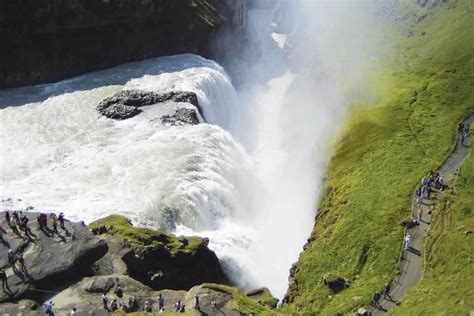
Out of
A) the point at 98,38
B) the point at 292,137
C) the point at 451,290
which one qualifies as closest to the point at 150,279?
the point at 451,290

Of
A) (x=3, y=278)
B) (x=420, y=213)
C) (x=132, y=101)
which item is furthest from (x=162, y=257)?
(x=132, y=101)

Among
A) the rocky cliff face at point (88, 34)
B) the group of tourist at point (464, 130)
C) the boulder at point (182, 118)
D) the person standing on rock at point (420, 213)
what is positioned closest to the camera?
the person standing on rock at point (420, 213)

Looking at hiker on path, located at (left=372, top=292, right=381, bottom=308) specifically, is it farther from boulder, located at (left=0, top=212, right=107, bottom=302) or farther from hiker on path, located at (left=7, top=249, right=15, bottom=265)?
hiker on path, located at (left=7, top=249, right=15, bottom=265)

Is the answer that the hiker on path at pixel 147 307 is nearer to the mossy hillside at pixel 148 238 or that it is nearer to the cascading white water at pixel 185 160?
the mossy hillside at pixel 148 238

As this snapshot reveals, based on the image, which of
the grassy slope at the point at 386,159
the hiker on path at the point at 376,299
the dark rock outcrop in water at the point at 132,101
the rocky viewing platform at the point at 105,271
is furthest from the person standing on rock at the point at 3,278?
the dark rock outcrop in water at the point at 132,101

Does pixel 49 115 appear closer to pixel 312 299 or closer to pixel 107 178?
pixel 107 178

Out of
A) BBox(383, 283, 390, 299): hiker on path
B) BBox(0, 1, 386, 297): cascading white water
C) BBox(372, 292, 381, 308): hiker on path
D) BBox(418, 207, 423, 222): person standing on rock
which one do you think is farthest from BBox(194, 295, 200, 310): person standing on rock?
BBox(418, 207, 423, 222): person standing on rock

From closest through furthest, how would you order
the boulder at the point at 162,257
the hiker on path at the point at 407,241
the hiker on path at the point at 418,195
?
the boulder at the point at 162,257 → the hiker on path at the point at 407,241 → the hiker on path at the point at 418,195
